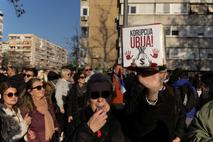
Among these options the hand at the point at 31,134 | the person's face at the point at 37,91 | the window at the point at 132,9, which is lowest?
the hand at the point at 31,134

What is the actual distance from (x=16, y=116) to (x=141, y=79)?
158 inches

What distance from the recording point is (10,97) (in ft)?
23.9

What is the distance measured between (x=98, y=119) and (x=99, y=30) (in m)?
64.7

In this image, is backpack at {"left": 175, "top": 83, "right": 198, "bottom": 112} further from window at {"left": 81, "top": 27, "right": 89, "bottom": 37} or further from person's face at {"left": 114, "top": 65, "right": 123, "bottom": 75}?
A: window at {"left": 81, "top": 27, "right": 89, "bottom": 37}

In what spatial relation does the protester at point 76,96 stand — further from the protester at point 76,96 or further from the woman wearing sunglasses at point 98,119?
the woman wearing sunglasses at point 98,119

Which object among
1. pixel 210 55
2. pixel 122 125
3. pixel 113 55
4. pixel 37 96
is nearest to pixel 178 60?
pixel 210 55

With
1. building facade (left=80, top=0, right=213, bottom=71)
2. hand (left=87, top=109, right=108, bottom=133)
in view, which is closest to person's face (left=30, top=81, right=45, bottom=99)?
hand (left=87, top=109, right=108, bottom=133)

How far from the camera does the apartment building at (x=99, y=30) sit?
66.2m

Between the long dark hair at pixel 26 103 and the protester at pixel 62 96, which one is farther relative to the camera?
the protester at pixel 62 96

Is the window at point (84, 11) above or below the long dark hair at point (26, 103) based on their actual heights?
above

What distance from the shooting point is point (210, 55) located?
60.4 meters

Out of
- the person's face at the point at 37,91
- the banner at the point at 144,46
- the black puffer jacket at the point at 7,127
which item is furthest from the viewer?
the person's face at the point at 37,91

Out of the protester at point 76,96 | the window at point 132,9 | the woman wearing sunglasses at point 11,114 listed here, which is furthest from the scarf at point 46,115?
the window at point 132,9

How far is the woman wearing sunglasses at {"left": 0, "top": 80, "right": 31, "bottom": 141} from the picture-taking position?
22.2 feet
